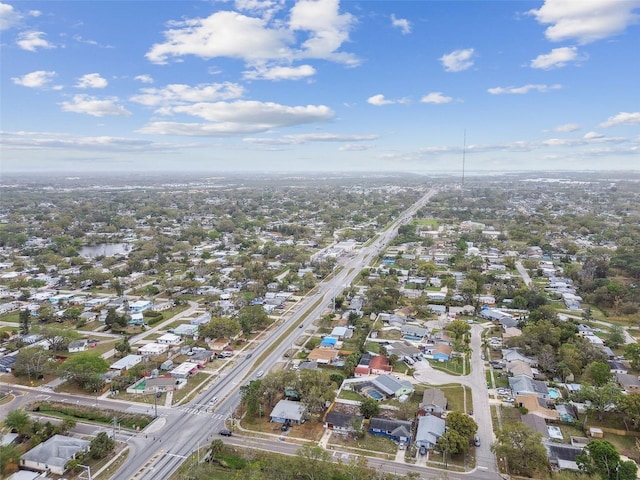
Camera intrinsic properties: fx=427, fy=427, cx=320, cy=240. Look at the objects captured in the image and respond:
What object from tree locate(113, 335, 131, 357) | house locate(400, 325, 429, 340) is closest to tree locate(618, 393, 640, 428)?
house locate(400, 325, 429, 340)

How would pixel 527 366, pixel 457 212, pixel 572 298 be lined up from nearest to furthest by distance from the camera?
pixel 527 366 < pixel 572 298 < pixel 457 212

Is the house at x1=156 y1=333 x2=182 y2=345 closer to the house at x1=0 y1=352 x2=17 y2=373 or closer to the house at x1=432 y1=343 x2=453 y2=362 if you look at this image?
the house at x1=0 y1=352 x2=17 y2=373

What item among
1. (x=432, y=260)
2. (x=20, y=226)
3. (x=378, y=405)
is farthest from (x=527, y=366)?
(x=20, y=226)

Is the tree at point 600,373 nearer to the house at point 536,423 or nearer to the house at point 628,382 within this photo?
the house at point 628,382

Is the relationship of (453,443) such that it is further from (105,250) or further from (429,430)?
(105,250)

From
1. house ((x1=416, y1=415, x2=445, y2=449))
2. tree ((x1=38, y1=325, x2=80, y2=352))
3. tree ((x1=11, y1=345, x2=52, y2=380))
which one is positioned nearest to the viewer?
house ((x1=416, y1=415, x2=445, y2=449))

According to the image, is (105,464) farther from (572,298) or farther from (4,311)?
(572,298)
